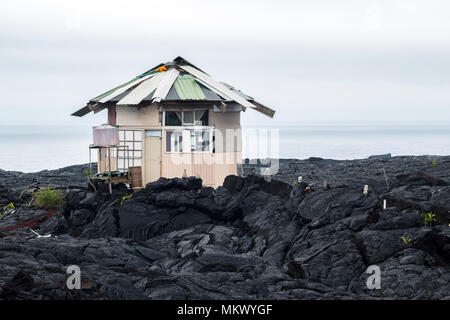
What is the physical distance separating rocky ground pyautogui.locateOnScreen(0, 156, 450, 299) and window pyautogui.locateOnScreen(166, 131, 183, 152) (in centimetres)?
298

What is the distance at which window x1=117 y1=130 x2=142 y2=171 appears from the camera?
2917 centimetres

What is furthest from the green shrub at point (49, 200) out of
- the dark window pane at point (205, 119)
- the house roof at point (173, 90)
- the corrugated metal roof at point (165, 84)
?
the dark window pane at point (205, 119)

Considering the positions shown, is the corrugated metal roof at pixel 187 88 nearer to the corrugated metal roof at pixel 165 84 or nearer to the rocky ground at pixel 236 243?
the corrugated metal roof at pixel 165 84

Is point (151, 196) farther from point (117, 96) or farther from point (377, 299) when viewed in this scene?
point (377, 299)

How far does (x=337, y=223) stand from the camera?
19.2 meters

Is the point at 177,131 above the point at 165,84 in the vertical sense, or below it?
below

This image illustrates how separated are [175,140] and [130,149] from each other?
222cm

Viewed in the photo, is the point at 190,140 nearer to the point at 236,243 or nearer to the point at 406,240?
the point at 236,243

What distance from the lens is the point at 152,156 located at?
2912cm

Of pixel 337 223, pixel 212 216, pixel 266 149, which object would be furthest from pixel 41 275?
pixel 266 149

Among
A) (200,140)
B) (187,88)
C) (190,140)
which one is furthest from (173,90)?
(200,140)

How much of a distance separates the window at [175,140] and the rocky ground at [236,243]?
2978mm

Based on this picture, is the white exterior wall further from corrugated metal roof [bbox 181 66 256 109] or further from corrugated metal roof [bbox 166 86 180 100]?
corrugated metal roof [bbox 181 66 256 109]

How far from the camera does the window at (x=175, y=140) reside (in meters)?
28.8
